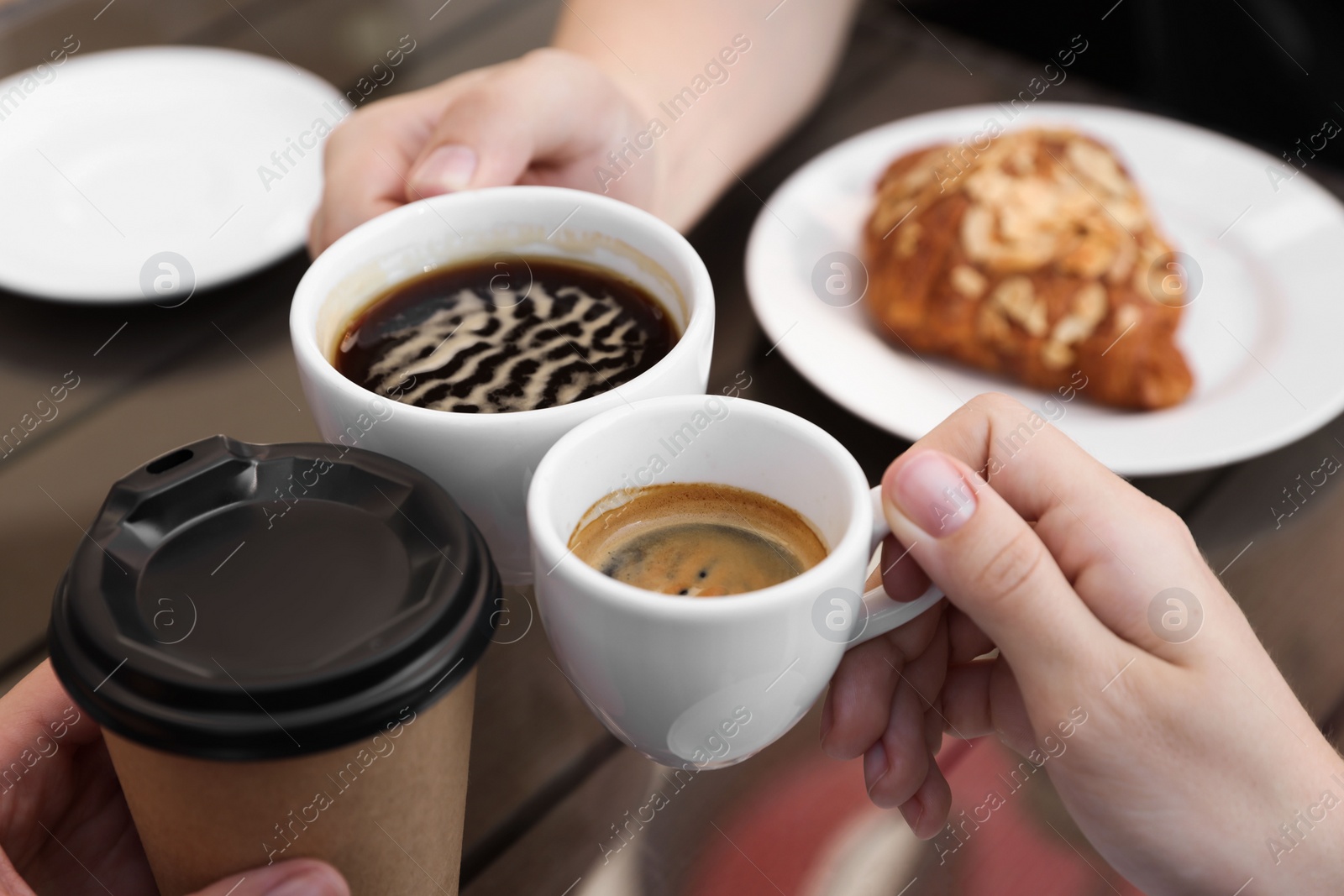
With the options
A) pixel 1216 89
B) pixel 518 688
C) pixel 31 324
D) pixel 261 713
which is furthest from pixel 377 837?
pixel 1216 89

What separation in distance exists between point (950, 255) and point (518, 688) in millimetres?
578

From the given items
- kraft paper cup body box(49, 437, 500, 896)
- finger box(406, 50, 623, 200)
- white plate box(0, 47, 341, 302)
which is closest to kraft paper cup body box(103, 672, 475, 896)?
kraft paper cup body box(49, 437, 500, 896)

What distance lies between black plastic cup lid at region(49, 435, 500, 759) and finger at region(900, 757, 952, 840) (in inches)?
13.8

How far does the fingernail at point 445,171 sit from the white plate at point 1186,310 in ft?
0.93

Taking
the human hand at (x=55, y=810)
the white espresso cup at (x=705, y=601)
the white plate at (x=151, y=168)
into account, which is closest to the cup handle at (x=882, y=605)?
the white espresso cup at (x=705, y=601)

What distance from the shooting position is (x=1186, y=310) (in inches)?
40.6

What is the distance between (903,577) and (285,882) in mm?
334

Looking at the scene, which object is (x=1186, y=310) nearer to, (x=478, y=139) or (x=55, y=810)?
(x=478, y=139)

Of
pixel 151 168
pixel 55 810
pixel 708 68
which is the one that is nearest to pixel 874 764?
pixel 55 810

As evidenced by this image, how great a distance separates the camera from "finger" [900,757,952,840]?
0.67m

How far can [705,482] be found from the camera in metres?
0.60

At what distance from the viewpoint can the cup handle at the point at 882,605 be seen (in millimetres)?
536

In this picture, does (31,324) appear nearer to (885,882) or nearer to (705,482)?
(705,482)

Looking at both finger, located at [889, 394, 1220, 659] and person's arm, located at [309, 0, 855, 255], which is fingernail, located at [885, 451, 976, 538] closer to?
finger, located at [889, 394, 1220, 659]
